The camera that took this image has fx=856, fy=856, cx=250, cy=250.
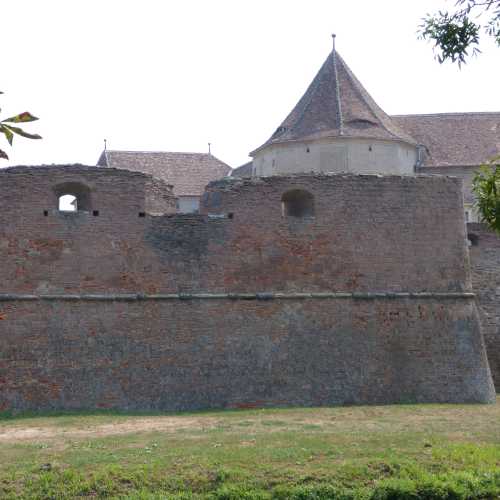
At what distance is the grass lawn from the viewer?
8.81m

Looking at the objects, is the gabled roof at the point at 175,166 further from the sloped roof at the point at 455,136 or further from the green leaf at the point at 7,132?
the green leaf at the point at 7,132

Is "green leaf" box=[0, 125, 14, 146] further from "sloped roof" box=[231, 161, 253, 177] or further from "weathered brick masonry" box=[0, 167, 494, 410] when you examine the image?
"sloped roof" box=[231, 161, 253, 177]

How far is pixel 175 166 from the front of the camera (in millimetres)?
29922

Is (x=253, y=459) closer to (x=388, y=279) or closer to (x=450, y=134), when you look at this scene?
(x=388, y=279)

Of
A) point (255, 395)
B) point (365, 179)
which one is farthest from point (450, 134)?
point (255, 395)

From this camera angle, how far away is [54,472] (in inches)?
352

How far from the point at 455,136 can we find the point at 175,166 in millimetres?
9607

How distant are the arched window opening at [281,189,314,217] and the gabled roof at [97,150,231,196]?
14.1 m

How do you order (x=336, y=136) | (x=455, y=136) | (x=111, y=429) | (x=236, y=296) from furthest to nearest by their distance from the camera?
(x=455, y=136)
(x=336, y=136)
(x=236, y=296)
(x=111, y=429)

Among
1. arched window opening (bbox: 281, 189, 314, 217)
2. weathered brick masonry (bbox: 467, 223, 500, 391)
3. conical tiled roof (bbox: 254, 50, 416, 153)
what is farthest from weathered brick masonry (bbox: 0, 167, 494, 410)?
conical tiled roof (bbox: 254, 50, 416, 153)

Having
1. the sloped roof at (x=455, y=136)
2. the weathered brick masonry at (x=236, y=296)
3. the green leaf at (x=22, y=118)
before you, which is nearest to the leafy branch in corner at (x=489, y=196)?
the green leaf at (x=22, y=118)

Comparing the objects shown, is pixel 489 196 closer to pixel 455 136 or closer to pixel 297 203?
pixel 297 203

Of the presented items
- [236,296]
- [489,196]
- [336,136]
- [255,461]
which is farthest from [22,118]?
[336,136]

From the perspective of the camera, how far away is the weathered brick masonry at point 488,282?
15398 mm
